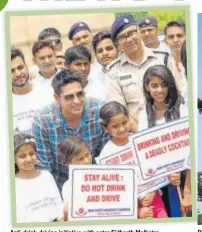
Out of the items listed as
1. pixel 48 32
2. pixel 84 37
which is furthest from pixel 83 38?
pixel 48 32

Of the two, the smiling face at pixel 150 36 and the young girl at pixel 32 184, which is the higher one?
the smiling face at pixel 150 36

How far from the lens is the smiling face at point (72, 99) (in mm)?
1882

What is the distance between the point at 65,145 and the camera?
74.0 inches

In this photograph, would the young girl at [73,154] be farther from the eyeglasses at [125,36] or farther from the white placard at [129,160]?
the eyeglasses at [125,36]

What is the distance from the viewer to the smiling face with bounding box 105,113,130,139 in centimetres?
189

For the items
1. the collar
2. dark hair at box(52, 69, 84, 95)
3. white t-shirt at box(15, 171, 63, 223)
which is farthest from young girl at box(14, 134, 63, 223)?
the collar

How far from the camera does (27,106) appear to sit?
188 cm

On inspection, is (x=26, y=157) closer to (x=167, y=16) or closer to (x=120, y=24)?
(x=120, y=24)

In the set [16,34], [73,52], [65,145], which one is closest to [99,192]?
[65,145]

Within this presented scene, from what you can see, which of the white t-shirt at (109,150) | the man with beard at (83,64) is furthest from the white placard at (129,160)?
the man with beard at (83,64)

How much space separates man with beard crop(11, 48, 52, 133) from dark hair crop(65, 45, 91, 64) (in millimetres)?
162

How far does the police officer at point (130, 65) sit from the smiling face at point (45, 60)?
0.21m

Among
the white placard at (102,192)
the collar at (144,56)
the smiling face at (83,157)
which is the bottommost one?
the white placard at (102,192)

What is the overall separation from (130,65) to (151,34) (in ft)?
0.46
